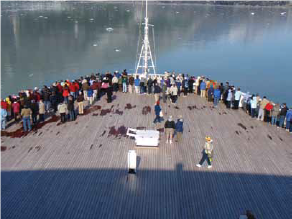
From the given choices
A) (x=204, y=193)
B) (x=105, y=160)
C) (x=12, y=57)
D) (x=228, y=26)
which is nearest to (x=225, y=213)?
(x=204, y=193)

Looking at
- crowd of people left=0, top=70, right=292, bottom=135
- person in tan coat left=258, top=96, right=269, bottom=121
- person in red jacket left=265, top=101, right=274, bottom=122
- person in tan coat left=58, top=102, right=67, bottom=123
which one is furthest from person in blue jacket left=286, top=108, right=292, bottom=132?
person in tan coat left=58, top=102, right=67, bottom=123

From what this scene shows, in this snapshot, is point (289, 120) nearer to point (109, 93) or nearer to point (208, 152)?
point (208, 152)

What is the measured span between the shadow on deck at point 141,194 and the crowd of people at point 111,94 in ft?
10.2

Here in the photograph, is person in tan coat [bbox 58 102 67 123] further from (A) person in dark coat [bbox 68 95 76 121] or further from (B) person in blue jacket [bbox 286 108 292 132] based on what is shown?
(B) person in blue jacket [bbox 286 108 292 132]

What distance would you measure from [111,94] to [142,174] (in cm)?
814

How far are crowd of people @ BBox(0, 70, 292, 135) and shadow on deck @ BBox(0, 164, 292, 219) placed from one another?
310 cm

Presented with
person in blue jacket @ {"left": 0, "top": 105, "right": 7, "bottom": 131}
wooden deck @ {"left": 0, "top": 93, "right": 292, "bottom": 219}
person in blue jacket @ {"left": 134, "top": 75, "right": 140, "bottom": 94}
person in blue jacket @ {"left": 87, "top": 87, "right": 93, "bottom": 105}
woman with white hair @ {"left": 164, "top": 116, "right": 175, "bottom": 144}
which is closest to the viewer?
wooden deck @ {"left": 0, "top": 93, "right": 292, "bottom": 219}

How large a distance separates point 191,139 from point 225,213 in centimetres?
500

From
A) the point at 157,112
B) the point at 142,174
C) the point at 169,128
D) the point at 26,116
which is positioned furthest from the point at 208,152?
the point at 26,116

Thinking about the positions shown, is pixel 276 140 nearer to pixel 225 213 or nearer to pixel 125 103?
pixel 225 213

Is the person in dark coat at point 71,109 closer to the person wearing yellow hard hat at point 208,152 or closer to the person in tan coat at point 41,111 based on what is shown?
the person in tan coat at point 41,111

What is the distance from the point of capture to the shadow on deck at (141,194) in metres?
9.40

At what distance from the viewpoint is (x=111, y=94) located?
60.5 ft

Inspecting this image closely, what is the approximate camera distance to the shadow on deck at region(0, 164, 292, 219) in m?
9.40
